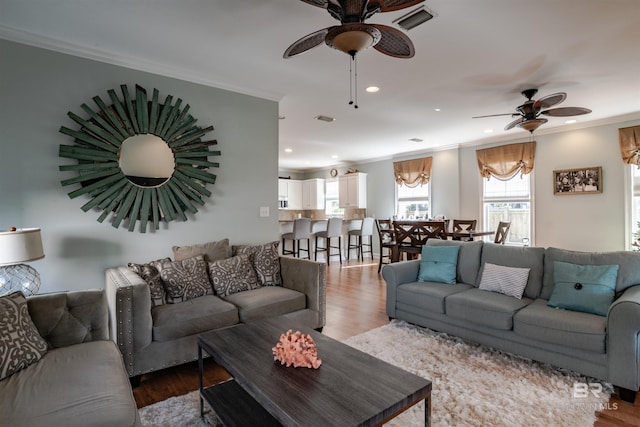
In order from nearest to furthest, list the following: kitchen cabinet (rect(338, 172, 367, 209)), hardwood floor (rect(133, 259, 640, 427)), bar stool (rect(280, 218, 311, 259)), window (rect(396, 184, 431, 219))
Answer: hardwood floor (rect(133, 259, 640, 427)) → bar stool (rect(280, 218, 311, 259)) → window (rect(396, 184, 431, 219)) → kitchen cabinet (rect(338, 172, 367, 209))

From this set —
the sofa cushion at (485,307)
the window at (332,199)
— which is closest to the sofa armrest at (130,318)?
the sofa cushion at (485,307)

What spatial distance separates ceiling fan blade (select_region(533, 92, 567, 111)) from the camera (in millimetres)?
3346

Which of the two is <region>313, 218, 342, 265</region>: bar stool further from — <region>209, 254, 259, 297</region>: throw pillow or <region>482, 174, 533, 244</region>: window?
<region>209, 254, 259, 297</region>: throw pillow

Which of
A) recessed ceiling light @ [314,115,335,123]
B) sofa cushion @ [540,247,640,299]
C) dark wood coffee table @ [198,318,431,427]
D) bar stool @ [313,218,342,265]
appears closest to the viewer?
dark wood coffee table @ [198,318,431,427]

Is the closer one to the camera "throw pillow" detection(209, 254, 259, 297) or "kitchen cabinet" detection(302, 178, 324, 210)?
"throw pillow" detection(209, 254, 259, 297)

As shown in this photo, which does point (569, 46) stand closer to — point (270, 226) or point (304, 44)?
point (304, 44)

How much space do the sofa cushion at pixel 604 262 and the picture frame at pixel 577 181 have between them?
329 cm

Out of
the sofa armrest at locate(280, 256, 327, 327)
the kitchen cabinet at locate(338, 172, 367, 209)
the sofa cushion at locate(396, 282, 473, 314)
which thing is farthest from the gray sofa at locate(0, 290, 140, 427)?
the kitchen cabinet at locate(338, 172, 367, 209)

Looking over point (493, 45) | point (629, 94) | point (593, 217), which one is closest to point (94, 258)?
point (493, 45)

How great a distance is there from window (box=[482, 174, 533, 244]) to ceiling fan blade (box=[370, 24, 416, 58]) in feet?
16.4

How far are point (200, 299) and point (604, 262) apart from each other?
10.9 ft

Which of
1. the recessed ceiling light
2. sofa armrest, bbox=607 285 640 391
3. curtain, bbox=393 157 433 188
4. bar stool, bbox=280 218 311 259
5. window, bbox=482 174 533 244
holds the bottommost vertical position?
sofa armrest, bbox=607 285 640 391

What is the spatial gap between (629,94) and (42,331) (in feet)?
20.4

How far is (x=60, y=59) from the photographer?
9.16 ft
